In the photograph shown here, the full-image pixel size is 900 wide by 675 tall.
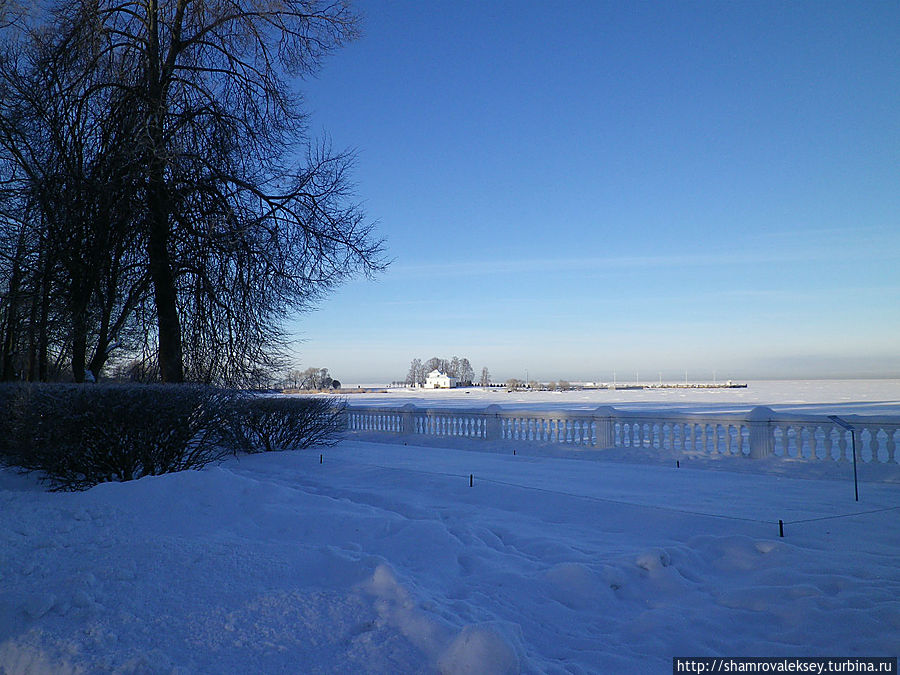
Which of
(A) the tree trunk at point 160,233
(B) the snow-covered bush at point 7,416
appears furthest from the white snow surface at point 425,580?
(A) the tree trunk at point 160,233

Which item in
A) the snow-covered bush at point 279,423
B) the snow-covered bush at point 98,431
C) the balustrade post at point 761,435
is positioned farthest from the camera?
the snow-covered bush at point 279,423

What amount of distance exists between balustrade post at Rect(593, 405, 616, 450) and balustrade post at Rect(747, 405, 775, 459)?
9.09 ft

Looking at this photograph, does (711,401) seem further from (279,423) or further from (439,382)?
(439,382)

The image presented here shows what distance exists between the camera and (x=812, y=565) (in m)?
4.68

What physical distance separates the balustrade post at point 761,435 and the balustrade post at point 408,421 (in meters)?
9.51

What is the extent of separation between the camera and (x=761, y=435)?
10312 millimetres

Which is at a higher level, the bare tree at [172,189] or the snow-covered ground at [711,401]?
the bare tree at [172,189]

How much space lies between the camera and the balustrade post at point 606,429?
12.5 meters

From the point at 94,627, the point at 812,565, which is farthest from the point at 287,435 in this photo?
the point at 812,565

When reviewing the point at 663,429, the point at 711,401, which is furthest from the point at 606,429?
the point at 711,401

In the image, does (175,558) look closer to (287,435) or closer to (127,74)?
(287,435)

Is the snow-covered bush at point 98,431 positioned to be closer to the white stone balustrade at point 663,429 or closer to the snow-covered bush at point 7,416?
the snow-covered bush at point 7,416

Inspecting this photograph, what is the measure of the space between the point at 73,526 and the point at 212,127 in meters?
9.93

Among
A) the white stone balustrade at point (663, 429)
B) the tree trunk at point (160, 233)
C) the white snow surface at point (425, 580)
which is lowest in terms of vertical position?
the white snow surface at point (425, 580)
